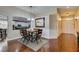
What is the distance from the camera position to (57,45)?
206cm

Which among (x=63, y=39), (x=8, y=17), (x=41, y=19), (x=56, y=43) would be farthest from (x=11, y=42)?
(x=63, y=39)

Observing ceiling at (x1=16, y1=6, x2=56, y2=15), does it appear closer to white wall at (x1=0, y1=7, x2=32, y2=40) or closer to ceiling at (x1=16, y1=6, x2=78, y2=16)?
ceiling at (x1=16, y1=6, x2=78, y2=16)

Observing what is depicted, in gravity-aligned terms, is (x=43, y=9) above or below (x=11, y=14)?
above

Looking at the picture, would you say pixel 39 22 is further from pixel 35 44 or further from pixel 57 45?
pixel 57 45

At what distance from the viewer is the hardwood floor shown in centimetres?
199

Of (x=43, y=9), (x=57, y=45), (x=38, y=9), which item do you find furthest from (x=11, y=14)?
(x=57, y=45)

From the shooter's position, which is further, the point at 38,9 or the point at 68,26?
the point at 68,26

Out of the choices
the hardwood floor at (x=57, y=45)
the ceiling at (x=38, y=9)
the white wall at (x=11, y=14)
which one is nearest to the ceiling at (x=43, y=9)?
the ceiling at (x=38, y=9)

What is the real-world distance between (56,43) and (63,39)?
0.56ft

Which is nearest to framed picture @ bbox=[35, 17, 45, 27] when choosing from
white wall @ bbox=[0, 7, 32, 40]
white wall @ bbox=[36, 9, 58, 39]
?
white wall @ bbox=[36, 9, 58, 39]

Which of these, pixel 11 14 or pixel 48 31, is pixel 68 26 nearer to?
pixel 48 31

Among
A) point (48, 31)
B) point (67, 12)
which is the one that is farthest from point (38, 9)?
point (67, 12)

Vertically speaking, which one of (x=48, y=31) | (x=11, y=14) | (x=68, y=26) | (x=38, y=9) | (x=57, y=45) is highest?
(x=38, y=9)
